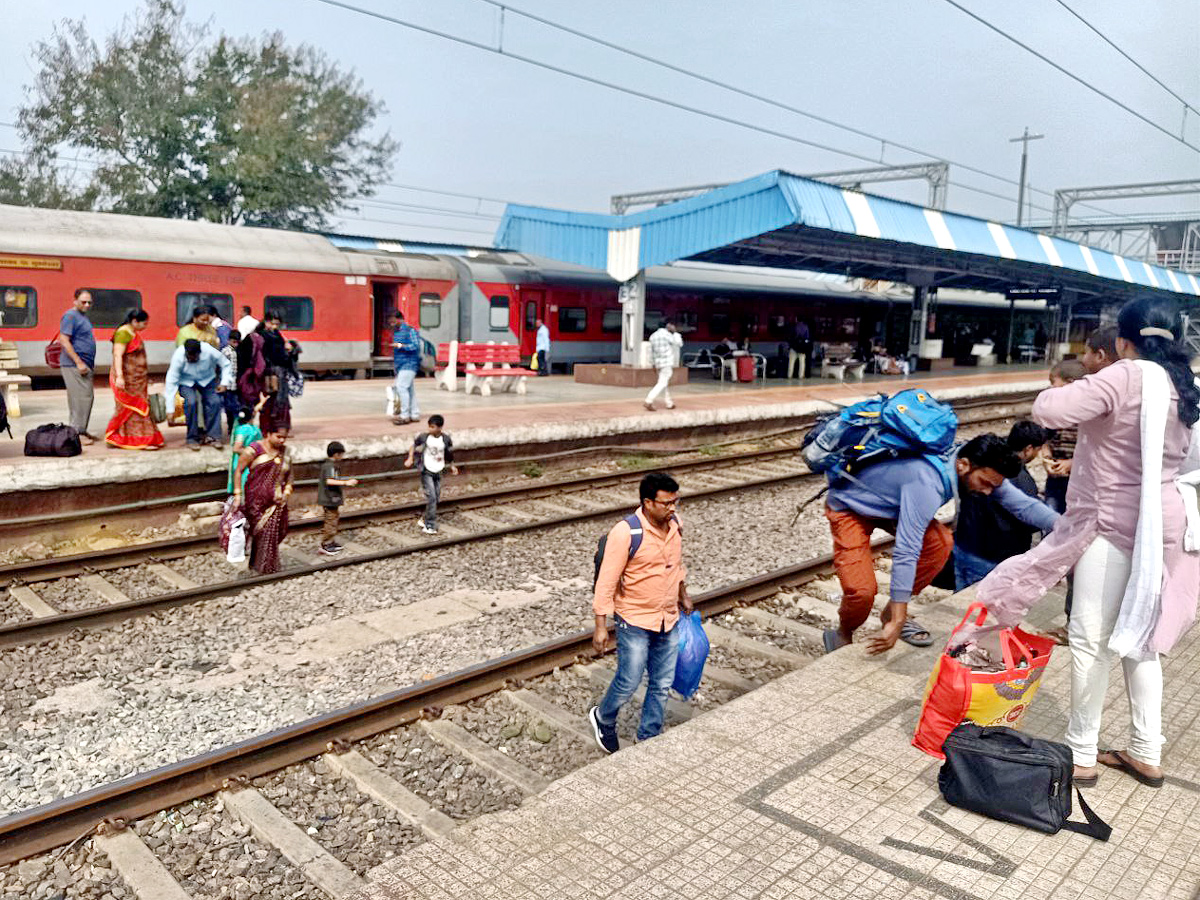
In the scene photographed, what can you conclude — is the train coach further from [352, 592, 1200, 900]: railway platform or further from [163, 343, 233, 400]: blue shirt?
[352, 592, 1200, 900]: railway platform

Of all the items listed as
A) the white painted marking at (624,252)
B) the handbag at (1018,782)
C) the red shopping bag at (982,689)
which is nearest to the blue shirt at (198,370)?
the red shopping bag at (982,689)

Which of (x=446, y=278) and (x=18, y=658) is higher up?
(x=446, y=278)

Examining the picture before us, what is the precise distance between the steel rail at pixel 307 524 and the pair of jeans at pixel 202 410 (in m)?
1.75

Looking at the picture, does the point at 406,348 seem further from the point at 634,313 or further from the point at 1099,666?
the point at 1099,666

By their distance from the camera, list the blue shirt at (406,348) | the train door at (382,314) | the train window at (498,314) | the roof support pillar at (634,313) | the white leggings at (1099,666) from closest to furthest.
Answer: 1. the white leggings at (1099,666)
2. the blue shirt at (406,348)
3. the train door at (382,314)
4. the roof support pillar at (634,313)
5. the train window at (498,314)

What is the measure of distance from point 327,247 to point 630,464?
9.81m

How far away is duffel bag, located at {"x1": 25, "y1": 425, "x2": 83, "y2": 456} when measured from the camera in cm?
978

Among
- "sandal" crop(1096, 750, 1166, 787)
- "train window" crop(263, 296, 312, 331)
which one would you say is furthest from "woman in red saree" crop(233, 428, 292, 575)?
"train window" crop(263, 296, 312, 331)

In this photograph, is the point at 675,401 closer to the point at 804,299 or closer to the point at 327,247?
the point at 327,247

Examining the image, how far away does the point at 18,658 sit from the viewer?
6.16m

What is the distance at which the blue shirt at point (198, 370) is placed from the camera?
10.4 m

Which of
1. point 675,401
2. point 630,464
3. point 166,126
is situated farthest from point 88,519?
point 166,126

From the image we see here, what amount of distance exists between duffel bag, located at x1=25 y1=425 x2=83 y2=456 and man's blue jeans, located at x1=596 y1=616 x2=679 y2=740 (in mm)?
7525

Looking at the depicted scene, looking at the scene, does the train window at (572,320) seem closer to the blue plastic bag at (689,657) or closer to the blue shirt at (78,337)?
the blue shirt at (78,337)
